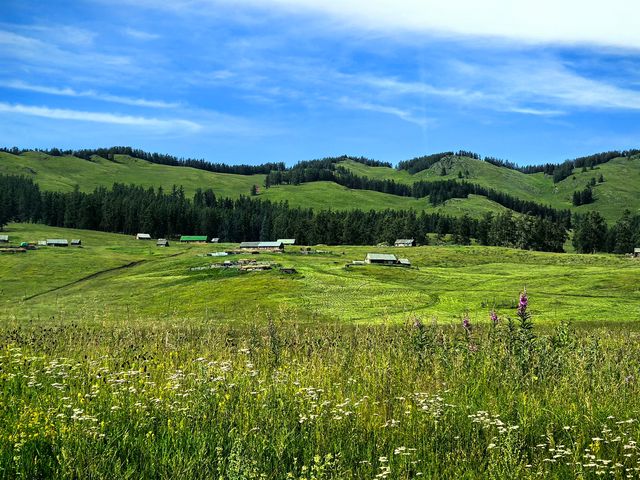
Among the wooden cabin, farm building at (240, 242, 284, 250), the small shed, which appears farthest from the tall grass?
farm building at (240, 242, 284, 250)

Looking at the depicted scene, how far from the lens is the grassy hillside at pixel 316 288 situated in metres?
60.1

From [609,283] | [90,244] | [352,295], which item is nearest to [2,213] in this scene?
[90,244]

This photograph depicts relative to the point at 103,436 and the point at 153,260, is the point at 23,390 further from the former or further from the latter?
the point at 153,260

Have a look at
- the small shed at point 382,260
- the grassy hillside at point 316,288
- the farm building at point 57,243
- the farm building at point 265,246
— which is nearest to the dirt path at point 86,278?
the grassy hillside at point 316,288

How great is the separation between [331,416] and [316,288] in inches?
3023

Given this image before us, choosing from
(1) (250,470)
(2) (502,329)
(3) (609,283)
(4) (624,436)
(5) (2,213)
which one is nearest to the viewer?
(1) (250,470)

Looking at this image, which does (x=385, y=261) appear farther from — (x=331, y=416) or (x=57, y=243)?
(x=331, y=416)

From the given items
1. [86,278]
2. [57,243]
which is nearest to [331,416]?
[86,278]

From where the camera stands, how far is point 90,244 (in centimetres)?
17450

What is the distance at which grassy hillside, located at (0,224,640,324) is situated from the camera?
197 feet

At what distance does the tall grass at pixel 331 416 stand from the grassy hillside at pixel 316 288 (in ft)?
96.1

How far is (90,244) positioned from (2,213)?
4728 centimetres

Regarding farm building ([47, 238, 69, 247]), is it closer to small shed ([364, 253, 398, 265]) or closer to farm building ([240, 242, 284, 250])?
farm building ([240, 242, 284, 250])

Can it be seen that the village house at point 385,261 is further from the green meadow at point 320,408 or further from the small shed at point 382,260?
the green meadow at point 320,408
